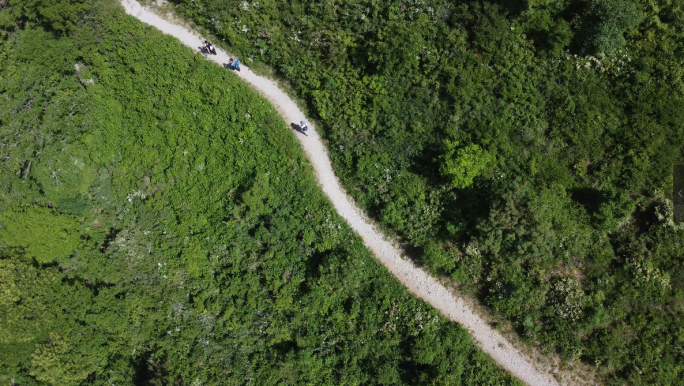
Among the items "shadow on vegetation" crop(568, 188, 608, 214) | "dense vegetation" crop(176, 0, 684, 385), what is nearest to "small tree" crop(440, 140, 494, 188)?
"dense vegetation" crop(176, 0, 684, 385)

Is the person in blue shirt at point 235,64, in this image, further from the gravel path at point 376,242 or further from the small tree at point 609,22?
the small tree at point 609,22

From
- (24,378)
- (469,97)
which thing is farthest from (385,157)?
(24,378)

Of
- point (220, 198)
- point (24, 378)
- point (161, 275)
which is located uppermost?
point (220, 198)

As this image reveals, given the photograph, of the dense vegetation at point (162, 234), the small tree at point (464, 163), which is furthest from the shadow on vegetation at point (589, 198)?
the dense vegetation at point (162, 234)

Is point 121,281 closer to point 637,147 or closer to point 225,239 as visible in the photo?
point 225,239

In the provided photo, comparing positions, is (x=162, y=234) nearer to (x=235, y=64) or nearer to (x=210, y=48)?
(x=235, y=64)

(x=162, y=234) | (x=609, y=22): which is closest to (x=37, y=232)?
(x=162, y=234)
